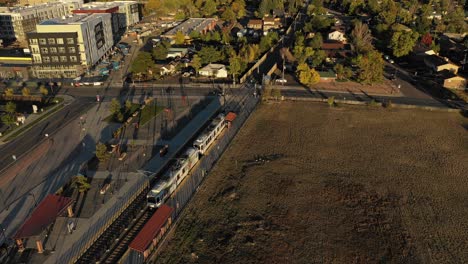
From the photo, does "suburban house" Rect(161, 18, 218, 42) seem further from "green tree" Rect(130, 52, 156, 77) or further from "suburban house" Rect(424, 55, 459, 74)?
"suburban house" Rect(424, 55, 459, 74)

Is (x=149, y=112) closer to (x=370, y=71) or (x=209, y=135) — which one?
(x=209, y=135)

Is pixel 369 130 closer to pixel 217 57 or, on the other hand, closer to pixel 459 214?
pixel 459 214

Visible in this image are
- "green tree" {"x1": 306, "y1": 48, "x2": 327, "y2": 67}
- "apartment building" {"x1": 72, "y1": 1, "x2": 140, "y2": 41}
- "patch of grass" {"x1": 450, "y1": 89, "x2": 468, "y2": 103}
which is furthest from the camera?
"apartment building" {"x1": 72, "y1": 1, "x2": 140, "y2": 41}

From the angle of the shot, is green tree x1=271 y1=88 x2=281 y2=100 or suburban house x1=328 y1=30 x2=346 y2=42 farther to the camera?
suburban house x1=328 y1=30 x2=346 y2=42

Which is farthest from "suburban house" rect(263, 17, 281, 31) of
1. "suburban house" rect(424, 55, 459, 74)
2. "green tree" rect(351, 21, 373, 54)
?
"suburban house" rect(424, 55, 459, 74)

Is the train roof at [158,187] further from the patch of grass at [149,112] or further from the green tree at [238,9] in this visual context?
the green tree at [238,9]

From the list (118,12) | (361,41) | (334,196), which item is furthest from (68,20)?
(334,196)

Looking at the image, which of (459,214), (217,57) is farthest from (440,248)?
(217,57)
